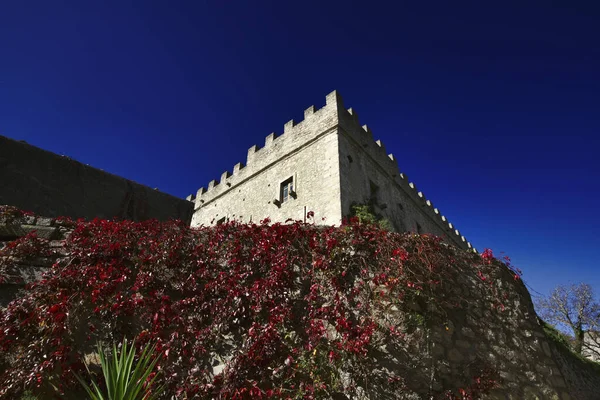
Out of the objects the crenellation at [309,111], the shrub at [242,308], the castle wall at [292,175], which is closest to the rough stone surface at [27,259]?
the shrub at [242,308]

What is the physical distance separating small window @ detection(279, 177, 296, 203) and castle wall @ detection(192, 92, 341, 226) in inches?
7.6

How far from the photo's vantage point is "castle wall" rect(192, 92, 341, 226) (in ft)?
37.3

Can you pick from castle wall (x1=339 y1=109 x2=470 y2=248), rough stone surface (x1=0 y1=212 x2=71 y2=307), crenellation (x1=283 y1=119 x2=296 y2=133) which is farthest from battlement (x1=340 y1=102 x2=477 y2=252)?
rough stone surface (x1=0 y1=212 x2=71 y2=307)

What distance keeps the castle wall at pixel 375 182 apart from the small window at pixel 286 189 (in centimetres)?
250

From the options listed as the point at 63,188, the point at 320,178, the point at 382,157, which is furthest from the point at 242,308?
the point at 382,157

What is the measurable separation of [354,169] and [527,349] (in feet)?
29.2

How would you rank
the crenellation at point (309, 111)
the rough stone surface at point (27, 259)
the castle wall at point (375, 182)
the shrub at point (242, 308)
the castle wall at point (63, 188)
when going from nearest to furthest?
the shrub at point (242, 308)
the rough stone surface at point (27, 259)
the castle wall at point (63, 188)
the castle wall at point (375, 182)
the crenellation at point (309, 111)

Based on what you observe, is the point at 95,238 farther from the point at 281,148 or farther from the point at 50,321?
the point at 281,148

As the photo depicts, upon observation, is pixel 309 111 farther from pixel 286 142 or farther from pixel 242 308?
pixel 242 308

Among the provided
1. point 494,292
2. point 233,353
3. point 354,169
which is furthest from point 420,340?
point 354,169

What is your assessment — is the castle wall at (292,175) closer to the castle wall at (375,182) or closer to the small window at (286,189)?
the small window at (286,189)

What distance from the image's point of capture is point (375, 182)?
13703 millimetres

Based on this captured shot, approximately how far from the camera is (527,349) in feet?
13.3

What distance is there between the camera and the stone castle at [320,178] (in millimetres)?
11414
